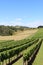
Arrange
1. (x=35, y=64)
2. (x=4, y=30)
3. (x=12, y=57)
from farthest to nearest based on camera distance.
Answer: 1. (x=4, y=30)
2. (x=12, y=57)
3. (x=35, y=64)

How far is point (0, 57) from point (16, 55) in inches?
402

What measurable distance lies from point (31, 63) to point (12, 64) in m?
2.81

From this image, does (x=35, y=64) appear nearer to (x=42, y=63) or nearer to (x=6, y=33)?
(x=42, y=63)

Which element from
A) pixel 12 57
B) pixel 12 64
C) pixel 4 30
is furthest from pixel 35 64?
pixel 4 30

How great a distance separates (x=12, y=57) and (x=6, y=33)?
99058 mm

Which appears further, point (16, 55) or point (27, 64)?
point (16, 55)

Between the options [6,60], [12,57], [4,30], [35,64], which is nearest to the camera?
[35,64]

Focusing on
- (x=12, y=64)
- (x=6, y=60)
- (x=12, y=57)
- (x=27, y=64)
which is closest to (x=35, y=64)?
(x=27, y=64)

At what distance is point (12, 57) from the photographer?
135 feet

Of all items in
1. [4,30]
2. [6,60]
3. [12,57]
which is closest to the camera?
[6,60]

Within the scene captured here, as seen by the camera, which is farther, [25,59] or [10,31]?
[10,31]

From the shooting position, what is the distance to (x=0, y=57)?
3356 centimetres

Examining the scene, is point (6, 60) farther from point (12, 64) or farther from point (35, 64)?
point (35, 64)

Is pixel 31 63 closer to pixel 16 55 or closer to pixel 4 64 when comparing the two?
pixel 4 64
